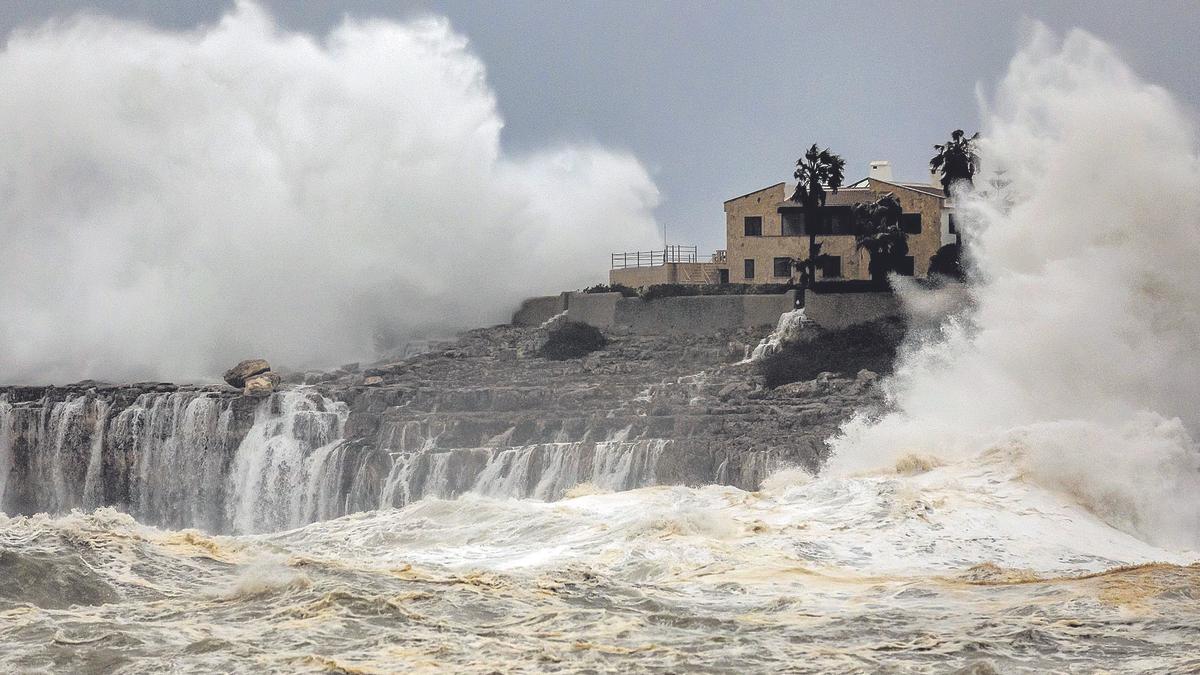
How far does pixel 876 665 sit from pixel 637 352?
3410 centimetres

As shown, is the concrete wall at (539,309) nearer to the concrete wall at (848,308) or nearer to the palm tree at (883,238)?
the concrete wall at (848,308)

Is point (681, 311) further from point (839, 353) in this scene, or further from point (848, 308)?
point (839, 353)

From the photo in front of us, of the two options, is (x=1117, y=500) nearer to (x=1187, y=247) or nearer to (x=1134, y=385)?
(x=1134, y=385)

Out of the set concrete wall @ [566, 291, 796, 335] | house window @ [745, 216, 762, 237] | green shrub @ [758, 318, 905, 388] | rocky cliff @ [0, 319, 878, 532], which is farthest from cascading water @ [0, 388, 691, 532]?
house window @ [745, 216, 762, 237]

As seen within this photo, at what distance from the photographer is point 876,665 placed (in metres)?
Result: 11.8

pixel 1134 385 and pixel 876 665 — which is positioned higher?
pixel 1134 385

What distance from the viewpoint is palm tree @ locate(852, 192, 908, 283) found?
47500 millimetres

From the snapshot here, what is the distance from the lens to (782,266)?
171 ft

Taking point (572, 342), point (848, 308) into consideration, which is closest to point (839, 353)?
point (848, 308)

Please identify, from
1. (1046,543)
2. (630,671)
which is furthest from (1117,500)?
(630,671)

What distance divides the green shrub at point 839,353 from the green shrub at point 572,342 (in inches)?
242

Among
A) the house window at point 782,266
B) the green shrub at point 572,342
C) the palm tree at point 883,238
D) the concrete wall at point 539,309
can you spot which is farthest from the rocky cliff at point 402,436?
the house window at point 782,266

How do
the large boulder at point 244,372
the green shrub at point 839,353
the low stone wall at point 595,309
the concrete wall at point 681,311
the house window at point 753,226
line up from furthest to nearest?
the house window at point 753,226, the low stone wall at point 595,309, the concrete wall at point 681,311, the large boulder at point 244,372, the green shrub at point 839,353

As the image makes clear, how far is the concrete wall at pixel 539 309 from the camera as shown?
170 ft
